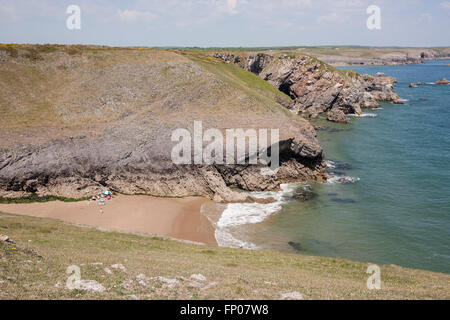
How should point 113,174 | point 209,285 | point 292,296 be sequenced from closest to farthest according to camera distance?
1. point 292,296
2. point 209,285
3. point 113,174

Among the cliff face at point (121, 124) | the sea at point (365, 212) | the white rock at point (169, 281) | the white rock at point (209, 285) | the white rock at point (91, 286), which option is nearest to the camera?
the white rock at point (91, 286)

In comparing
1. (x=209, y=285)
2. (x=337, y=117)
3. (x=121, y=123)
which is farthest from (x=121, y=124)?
(x=337, y=117)

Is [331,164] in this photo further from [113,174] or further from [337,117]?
[337,117]

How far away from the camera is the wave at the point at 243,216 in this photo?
108ft

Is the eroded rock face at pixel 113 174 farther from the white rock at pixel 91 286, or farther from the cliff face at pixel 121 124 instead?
the white rock at pixel 91 286

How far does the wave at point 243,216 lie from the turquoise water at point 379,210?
1.13 metres

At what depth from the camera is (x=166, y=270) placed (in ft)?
64.3

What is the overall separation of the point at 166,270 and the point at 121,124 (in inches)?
1299

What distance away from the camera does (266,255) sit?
27.3m

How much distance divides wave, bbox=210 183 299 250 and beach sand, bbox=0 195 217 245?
1.20 meters

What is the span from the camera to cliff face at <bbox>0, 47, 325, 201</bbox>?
4184cm

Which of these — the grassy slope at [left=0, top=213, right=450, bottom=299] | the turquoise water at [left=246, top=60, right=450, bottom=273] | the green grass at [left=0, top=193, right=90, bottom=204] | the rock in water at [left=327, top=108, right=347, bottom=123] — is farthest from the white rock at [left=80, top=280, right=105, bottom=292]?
the rock in water at [left=327, top=108, right=347, bottom=123]

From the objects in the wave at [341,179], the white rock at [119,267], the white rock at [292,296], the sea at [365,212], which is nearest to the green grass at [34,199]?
the sea at [365,212]
